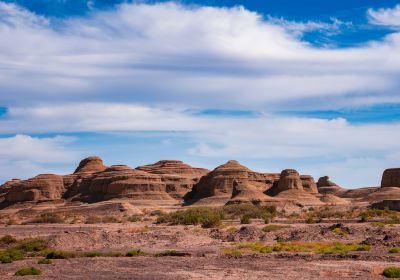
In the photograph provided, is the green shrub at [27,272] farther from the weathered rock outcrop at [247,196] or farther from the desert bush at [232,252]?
the weathered rock outcrop at [247,196]

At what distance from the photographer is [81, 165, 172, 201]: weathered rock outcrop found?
406 ft

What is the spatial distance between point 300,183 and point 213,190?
17139mm

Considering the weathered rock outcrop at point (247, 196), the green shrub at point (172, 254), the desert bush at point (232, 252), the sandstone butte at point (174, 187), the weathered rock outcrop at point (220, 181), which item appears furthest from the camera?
the weathered rock outcrop at point (220, 181)

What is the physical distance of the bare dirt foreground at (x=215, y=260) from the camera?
23.3m

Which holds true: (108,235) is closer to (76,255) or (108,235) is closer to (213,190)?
(76,255)

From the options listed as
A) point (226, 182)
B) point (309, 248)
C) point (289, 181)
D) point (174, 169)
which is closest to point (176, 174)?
point (174, 169)

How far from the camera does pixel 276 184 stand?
12494 centimetres

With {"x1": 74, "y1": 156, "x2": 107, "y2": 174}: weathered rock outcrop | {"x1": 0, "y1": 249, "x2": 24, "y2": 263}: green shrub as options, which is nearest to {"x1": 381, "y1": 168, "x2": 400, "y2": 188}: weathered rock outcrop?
{"x1": 74, "y1": 156, "x2": 107, "y2": 174}: weathered rock outcrop

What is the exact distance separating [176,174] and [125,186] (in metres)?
22.7

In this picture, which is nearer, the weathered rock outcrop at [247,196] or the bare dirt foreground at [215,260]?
the bare dirt foreground at [215,260]

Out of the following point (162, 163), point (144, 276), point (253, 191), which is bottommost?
point (144, 276)

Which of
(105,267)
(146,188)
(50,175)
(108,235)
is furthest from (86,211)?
(105,267)

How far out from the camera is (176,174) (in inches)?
5704

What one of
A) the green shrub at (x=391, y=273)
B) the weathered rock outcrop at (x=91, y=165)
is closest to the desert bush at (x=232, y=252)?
the green shrub at (x=391, y=273)
